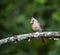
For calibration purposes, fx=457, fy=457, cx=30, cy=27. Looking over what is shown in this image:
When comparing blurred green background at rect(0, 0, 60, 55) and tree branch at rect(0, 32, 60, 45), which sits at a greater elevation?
tree branch at rect(0, 32, 60, 45)

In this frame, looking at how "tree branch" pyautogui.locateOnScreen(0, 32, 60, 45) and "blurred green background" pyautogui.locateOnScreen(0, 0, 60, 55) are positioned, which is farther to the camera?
"blurred green background" pyautogui.locateOnScreen(0, 0, 60, 55)

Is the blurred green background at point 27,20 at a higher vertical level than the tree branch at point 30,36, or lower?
lower

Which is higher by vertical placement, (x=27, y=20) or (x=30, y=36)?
(x=30, y=36)

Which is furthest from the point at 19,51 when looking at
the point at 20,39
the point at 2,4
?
the point at 20,39

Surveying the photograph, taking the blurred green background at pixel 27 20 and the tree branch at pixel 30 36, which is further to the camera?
the blurred green background at pixel 27 20

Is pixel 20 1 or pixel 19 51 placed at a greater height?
pixel 20 1

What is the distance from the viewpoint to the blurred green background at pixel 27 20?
23.8ft

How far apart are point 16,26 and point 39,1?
0.63 metres

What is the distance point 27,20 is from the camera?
7.26 metres

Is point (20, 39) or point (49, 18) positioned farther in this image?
point (49, 18)

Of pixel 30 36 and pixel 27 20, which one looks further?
pixel 27 20

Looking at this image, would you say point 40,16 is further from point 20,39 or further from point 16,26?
point 20,39

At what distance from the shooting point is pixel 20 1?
798cm

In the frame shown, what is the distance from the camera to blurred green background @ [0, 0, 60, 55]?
7258 mm
